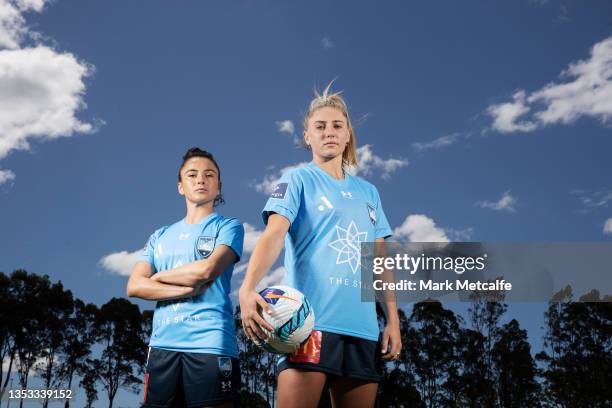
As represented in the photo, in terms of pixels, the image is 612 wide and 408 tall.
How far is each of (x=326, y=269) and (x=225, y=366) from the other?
1472 mm

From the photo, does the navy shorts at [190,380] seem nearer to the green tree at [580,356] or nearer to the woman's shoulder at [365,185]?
the woman's shoulder at [365,185]

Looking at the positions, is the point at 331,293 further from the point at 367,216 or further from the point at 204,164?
the point at 204,164

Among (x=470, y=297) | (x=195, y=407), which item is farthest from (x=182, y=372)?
(x=470, y=297)

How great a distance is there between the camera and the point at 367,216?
15.8 feet

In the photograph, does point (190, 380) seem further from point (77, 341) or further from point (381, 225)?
point (77, 341)

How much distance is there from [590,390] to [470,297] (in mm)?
10735

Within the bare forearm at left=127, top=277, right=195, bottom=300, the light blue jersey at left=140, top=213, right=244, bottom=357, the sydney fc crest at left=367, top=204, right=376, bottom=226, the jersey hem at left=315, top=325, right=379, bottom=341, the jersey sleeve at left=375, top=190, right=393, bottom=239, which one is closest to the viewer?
the jersey hem at left=315, top=325, right=379, bottom=341

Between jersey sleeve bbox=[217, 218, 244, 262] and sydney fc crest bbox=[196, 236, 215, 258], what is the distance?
79 millimetres

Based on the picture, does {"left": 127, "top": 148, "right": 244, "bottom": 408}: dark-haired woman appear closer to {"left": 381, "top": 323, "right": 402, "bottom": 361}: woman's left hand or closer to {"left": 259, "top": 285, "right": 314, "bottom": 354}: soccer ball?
{"left": 259, "top": 285, "right": 314, "bottom": 354}: soccer ball

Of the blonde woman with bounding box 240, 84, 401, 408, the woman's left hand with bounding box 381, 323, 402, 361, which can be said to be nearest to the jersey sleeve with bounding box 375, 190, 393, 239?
the blonde woman with bounding box 240, 84, 401, 408

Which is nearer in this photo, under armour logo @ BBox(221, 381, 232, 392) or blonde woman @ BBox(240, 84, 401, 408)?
blonde woman @ BBox(240, 84, 401, 408)

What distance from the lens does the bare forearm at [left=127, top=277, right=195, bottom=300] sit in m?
5.42

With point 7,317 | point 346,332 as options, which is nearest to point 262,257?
point 346,332

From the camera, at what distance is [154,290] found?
221 inches
